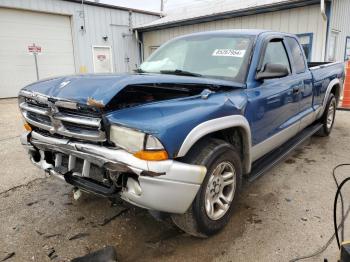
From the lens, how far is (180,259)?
94.5 inches

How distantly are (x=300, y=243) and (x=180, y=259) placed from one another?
1014mm

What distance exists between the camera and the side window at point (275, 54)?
3528mm

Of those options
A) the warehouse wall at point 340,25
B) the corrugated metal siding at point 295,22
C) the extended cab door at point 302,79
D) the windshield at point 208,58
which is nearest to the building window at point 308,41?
the corrugated metal siding at point 295,22

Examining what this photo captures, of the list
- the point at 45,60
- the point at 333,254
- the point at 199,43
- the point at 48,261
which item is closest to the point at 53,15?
the point at 45,60

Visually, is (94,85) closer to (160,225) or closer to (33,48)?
(160,225)

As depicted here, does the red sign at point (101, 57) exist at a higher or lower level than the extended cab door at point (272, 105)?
higher

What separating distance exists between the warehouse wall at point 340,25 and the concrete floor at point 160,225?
8.19m

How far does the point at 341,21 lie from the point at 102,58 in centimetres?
1050

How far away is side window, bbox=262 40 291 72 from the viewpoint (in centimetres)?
353

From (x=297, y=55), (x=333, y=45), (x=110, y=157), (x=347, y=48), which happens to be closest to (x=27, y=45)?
(x=297, y=55)

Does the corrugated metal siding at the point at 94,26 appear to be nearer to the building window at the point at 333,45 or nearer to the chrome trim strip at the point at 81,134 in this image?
the building window at the point at 333,45

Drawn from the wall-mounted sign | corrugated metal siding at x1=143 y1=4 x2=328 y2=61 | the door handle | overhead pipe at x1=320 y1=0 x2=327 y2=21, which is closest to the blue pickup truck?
the door handle

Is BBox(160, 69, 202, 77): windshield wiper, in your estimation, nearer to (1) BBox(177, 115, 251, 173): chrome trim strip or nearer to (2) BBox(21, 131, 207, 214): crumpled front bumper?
(1) BBox(177, 115, 251, 173): chrome trim strip

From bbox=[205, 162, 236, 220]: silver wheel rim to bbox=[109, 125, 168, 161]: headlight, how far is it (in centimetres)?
62
